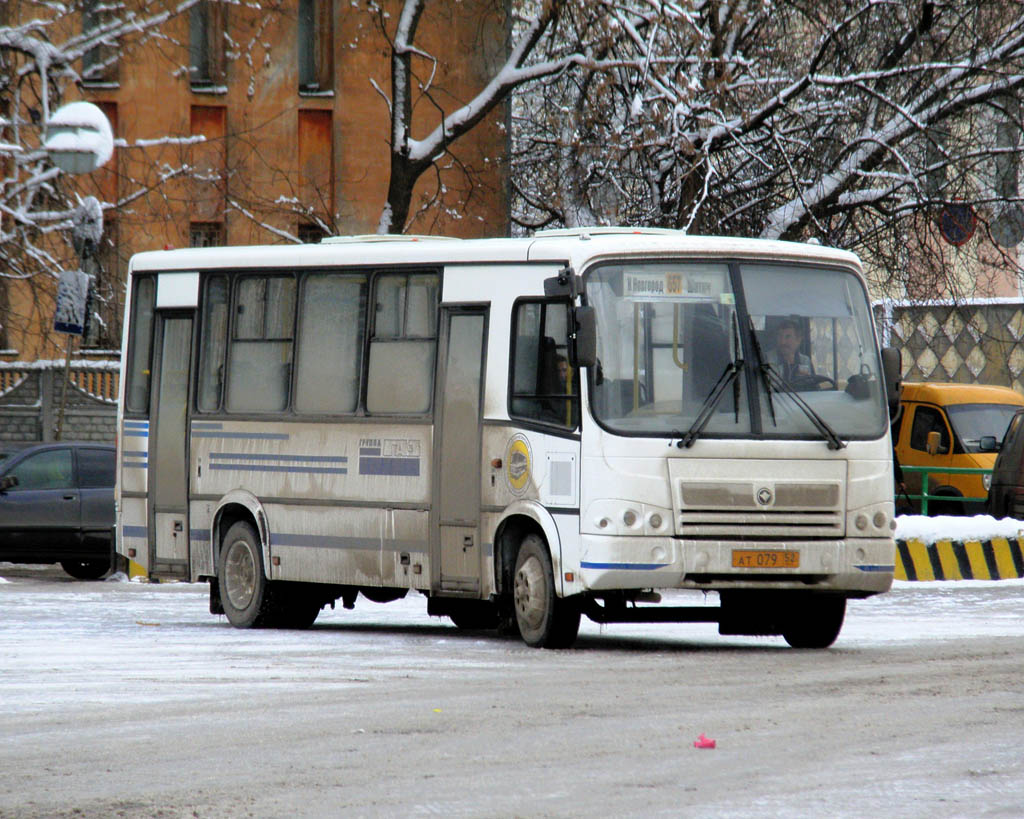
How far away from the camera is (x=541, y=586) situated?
46.9ft

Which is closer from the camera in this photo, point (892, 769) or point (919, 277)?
point (892, 769)

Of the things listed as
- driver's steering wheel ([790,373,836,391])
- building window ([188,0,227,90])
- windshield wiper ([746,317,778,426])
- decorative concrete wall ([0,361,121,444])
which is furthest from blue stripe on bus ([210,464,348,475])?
decorative concrete wall ([0,361,121,444])

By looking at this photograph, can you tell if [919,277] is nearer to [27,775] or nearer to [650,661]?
[650,661]

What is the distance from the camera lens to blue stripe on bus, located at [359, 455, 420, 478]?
50.5ft

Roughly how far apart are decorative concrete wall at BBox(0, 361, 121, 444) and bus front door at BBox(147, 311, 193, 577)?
60.3 feet

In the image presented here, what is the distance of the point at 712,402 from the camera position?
1415cm

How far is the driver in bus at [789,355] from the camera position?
47.2ft

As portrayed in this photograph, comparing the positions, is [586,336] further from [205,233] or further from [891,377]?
[205,233]

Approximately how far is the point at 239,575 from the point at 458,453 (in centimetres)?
279

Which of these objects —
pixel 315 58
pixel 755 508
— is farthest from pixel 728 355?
pixel 315 58

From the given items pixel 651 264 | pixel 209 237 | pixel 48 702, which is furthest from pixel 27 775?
pixel 209 237

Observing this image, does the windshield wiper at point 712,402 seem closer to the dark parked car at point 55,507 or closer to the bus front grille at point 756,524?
the bus front grille at point 756,524

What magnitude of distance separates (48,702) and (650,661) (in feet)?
13.0

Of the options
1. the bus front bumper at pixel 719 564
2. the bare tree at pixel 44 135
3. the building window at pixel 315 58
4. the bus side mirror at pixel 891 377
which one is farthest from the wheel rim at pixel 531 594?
the building window at pixel 315 58
